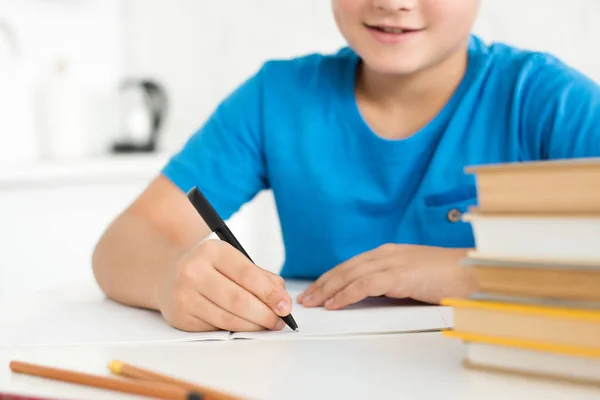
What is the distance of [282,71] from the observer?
116 cm

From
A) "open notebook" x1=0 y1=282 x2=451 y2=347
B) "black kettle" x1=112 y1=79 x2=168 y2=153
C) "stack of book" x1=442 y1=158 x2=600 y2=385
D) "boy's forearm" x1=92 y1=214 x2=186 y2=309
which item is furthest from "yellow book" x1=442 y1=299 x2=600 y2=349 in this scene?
"black kettle" x1=112 y1=79 x2=168 y2=153

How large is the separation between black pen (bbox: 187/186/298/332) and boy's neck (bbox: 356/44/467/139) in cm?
45

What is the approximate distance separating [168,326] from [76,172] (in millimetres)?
1331

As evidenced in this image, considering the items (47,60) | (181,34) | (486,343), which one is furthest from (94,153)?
(486,343)

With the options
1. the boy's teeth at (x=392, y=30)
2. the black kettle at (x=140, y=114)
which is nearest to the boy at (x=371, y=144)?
the boy's teeth at (x=392, y=30)

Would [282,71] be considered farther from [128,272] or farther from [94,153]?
[94,153]

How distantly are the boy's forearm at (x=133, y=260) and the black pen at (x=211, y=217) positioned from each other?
11cm

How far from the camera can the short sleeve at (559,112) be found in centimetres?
89

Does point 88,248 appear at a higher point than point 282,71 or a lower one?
lower

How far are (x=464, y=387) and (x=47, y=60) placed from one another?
7.32 ft

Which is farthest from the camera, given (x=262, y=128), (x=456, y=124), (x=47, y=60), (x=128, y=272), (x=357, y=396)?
(x=47, y=60)

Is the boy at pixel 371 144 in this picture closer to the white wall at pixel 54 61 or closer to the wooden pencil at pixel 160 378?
the wooden pencil at pixel 160 378

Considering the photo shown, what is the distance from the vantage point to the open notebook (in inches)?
24.3

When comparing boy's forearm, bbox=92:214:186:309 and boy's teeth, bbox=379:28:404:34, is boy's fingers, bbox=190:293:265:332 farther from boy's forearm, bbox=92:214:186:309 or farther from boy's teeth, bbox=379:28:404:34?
boy's teeth, bbox=379:28:404:34
